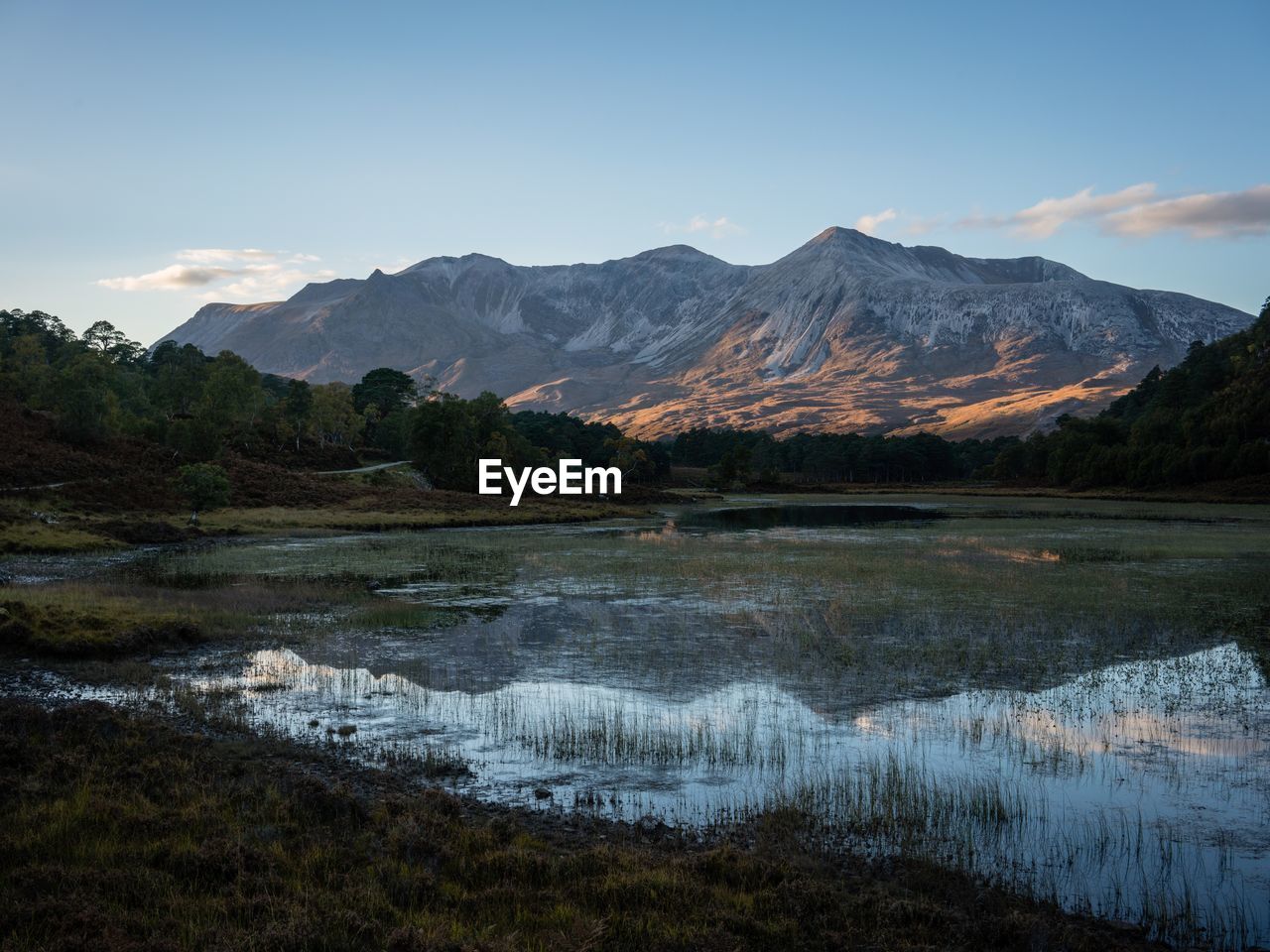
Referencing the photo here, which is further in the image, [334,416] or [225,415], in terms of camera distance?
[334,416]

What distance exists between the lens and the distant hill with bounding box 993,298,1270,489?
141 m

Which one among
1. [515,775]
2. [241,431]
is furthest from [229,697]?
[241,431]

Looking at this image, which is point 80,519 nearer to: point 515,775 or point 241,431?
point 515,775

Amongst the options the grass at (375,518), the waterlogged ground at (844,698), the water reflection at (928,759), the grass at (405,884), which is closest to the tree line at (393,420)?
the grass at (375,518)

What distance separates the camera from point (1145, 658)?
27734 mm

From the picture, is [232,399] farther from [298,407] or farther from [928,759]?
[928,759]

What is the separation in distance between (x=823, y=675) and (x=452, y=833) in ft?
47.1

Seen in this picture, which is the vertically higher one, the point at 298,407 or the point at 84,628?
the point at 298,407

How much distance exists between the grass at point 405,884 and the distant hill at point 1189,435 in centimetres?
15395

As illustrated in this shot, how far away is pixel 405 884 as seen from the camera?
36.8 ft

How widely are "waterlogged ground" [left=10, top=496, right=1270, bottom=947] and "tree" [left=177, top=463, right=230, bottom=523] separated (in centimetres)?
2369

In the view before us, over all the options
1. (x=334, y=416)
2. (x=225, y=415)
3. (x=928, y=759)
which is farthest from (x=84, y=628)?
(x=334, y=416)

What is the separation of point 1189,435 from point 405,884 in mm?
168359

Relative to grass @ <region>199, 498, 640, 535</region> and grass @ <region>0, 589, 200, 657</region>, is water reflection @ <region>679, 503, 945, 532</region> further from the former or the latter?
grass @ <region>0, 589, 200, 657</region>
